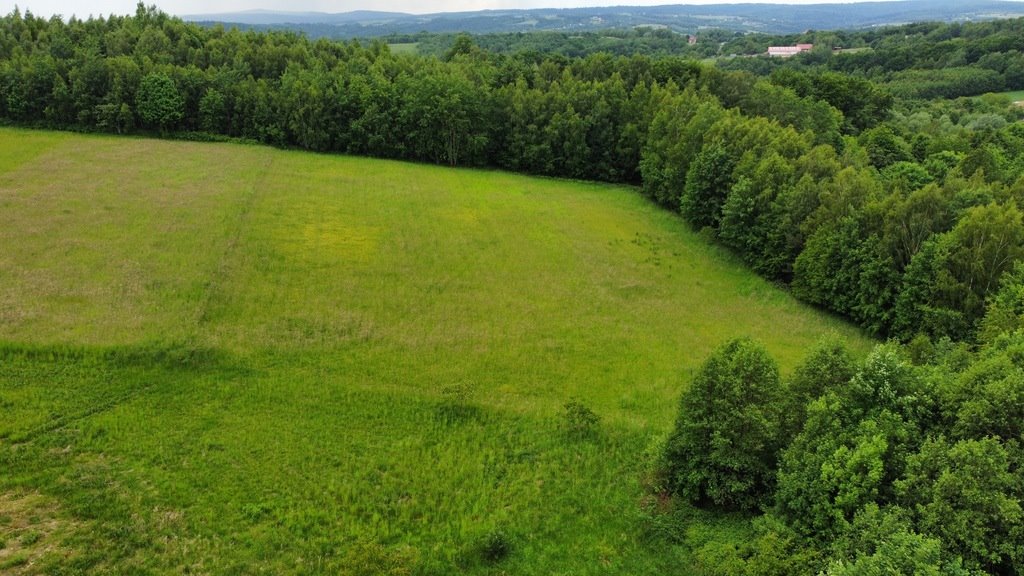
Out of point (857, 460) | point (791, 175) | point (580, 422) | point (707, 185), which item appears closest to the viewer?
point (857, 460)

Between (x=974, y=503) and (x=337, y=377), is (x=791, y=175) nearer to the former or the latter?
(x=974, y=503)

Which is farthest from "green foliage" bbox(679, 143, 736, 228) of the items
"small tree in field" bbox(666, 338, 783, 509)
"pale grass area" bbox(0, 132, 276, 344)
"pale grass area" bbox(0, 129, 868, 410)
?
"pale grass area" bbox(0, 132, 276, 344)

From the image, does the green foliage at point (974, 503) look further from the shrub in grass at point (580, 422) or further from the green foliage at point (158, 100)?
the green foliage at point (158, 100)

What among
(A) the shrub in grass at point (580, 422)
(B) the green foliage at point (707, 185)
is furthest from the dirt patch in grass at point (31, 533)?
(B) the green foliage at point (707, 185)

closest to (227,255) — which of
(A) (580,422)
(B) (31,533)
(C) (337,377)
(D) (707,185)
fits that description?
(C) (337,377)

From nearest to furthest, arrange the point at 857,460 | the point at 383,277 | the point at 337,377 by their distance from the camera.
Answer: the point at 857,460
the point at 337,377
the point at 383,277

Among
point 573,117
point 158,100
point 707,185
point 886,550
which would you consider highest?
point 158,100

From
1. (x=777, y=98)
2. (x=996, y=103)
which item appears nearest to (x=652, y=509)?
(x=777, y=98)
